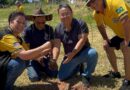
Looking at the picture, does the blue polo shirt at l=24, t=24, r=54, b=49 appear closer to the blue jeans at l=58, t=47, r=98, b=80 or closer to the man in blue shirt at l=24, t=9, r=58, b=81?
the man in blue shirt at l=24, t=9, r=58, b=81

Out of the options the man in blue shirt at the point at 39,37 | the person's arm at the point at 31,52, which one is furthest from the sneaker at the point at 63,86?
the person's arm at the point at 31,52

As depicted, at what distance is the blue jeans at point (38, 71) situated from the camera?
20.0ft

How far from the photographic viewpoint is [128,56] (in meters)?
Answer: 5.40

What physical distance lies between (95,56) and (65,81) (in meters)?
0.67

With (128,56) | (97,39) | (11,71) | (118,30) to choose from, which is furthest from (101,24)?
(97,39)

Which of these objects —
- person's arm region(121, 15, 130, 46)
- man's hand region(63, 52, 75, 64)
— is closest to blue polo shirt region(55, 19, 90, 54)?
man's hand region(63, 52, 75, 64)

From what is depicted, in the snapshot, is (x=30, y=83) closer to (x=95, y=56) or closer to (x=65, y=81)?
(x=65, y=81)

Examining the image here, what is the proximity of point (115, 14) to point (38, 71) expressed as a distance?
5.84 ft

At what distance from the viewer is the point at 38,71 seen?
6.29 metres

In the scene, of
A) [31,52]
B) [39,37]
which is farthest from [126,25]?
[39,37]

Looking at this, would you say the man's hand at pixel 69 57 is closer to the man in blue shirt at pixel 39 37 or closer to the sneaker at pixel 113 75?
the man in blue shirt at pixel 39 37

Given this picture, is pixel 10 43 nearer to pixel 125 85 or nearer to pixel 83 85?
pixel 83 85

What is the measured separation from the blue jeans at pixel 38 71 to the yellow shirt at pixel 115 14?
1.25 m

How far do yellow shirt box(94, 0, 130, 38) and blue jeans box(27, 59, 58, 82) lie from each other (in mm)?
1247
